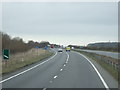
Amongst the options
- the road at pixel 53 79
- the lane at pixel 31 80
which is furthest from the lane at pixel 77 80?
the lane at pixel 31 80

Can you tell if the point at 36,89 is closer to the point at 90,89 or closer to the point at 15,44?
the point at 90,89

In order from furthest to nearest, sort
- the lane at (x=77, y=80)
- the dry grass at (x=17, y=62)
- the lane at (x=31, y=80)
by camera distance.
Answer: the dry grass at (x=17, y=62)
the lane at (x=77, y=80)
the lane at (x=31, y=80)

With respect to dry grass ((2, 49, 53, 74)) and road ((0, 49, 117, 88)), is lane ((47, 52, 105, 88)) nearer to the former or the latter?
road ((0, 49, 117, 88))

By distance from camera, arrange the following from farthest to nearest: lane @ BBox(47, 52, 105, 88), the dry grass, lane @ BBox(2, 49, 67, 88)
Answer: the dry grass → lane @ BBox(47, 52, 105, 88) → lane @ BBox(2, 49, 67, 88)

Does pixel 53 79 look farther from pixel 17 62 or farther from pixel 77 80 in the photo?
pixel 17 62

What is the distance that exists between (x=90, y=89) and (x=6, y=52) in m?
17.3

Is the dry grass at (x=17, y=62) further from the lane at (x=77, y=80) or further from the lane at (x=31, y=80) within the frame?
the lane at (x=77, y=80)

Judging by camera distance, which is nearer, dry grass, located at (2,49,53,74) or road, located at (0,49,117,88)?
road, located at (0,49,117,88)

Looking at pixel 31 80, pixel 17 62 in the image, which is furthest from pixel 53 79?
pixel 17 62

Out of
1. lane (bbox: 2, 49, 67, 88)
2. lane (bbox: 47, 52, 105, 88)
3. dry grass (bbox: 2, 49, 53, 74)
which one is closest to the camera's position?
lane (bbox: 2, 49, 67, 88)

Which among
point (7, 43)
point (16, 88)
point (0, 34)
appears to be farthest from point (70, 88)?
point (0, 34)

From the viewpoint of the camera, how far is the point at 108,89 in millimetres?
15406

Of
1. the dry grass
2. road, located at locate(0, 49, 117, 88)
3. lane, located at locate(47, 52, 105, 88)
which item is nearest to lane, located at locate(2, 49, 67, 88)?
road, located at locate(0, 49, 117, 88)

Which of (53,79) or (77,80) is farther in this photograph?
(53,79)
